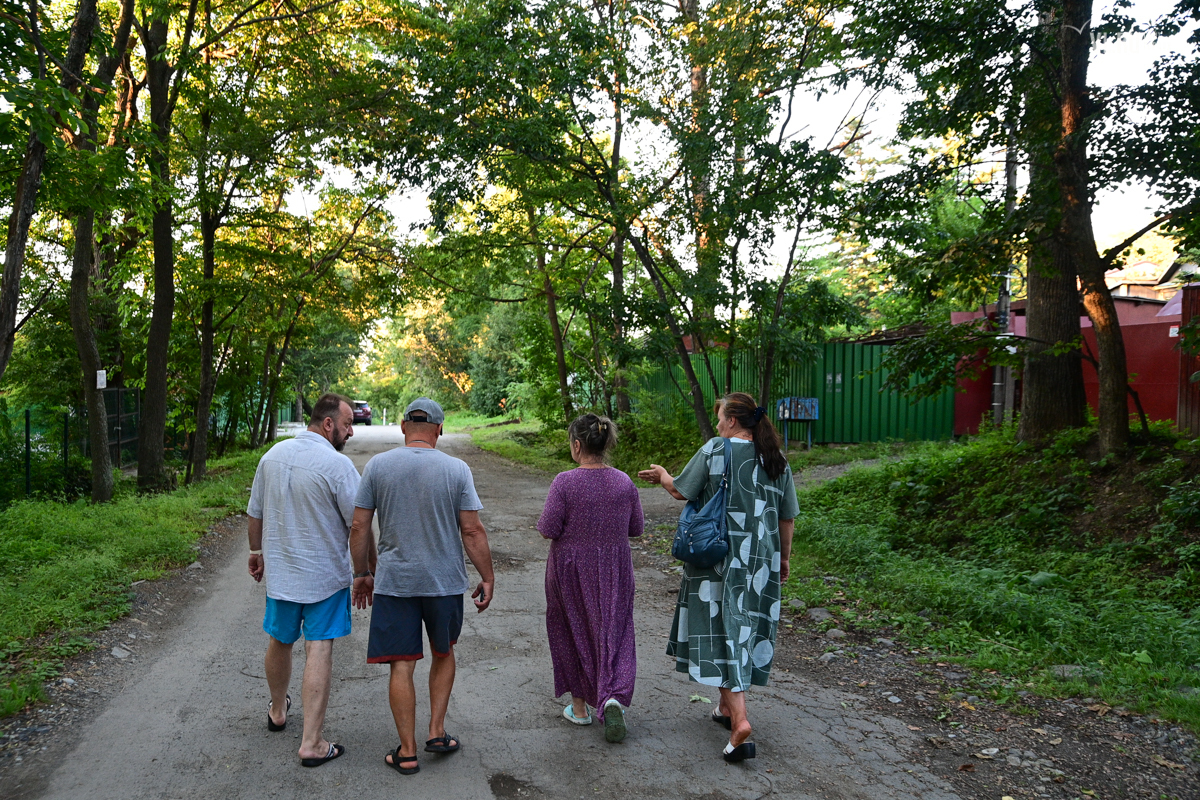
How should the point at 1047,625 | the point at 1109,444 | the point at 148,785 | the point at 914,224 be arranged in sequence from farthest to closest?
1. the point at 914,224
2. the point at 1109,444
3. the point at 1047,625
4. the point at 148,785

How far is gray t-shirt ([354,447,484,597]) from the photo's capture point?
399 centimetres

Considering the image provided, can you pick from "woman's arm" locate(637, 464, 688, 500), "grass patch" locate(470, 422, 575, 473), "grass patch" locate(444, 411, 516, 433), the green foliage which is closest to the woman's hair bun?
"woman's arm" locate(637, 464, 688, 500)

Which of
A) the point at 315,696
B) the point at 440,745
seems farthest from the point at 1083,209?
the point at 315,696

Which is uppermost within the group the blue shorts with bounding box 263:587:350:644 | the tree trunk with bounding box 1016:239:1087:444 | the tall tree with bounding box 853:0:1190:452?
the tall tree with bounding box 853:0:1190:452

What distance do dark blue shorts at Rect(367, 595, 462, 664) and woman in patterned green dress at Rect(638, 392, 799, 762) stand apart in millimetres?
1185

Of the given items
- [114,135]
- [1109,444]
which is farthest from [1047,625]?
[114,135]

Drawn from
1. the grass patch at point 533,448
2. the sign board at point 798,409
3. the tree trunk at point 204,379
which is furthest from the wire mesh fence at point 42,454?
the sign board at point 798,409

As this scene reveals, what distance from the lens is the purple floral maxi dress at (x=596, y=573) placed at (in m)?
4.34

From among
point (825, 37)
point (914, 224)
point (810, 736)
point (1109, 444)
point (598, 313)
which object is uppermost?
point (825, 37)

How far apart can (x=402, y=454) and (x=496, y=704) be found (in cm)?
170

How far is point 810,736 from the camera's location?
4480mm

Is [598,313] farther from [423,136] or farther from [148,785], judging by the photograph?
[148,785]

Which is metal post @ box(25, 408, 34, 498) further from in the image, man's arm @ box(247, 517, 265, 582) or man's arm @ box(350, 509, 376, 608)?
man's arm @ box(350, 509, 376, 608)

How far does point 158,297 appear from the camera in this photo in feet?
46.0
